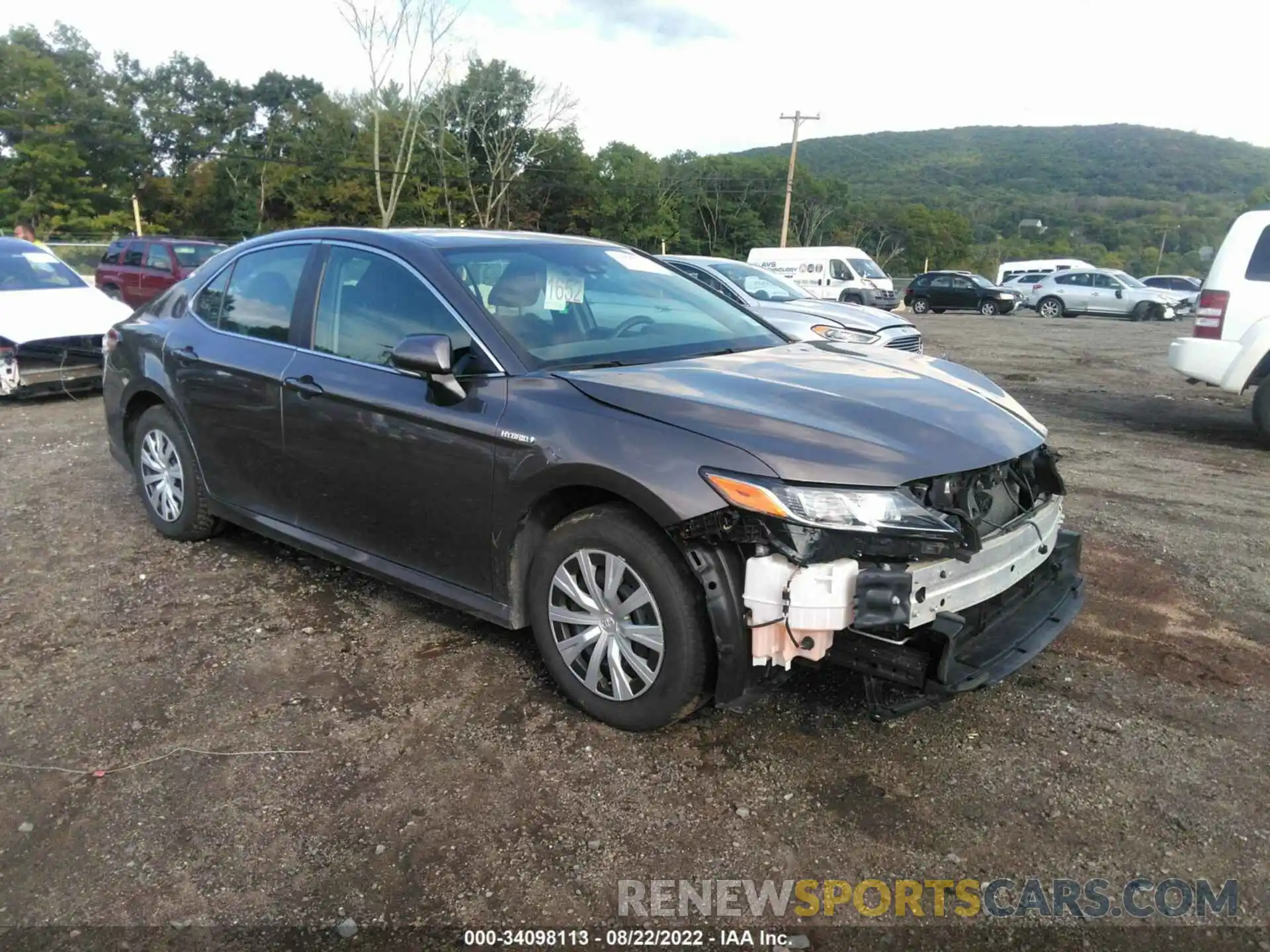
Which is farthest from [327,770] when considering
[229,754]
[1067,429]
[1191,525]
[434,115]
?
[434,115]

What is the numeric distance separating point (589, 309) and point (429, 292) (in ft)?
2.18

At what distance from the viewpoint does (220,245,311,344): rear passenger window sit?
430cm

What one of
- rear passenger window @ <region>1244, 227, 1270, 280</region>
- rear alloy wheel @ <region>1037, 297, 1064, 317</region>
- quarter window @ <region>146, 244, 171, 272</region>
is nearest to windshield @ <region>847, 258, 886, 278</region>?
rear alloy wheel @ <region>1037, 297, 1064, 317</region>

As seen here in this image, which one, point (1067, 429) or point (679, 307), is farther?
point (1067, 429)

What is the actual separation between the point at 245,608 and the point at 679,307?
2.47m

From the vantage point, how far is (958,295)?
1313 inches

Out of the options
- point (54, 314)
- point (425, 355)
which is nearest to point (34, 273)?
point (54, 314)

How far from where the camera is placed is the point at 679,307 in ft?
13.7

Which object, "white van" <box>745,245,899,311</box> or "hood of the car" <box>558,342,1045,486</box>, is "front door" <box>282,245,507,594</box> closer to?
"hood of the car" <box>558,342,1045,486</box>

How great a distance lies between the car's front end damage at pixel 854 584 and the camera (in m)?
2.69

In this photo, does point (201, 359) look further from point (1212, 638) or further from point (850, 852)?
point (1212, 638)

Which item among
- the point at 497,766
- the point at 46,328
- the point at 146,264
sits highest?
the point at 146,264

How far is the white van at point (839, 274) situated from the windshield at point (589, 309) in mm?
23550

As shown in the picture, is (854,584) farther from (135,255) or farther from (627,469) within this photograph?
(135,255)
